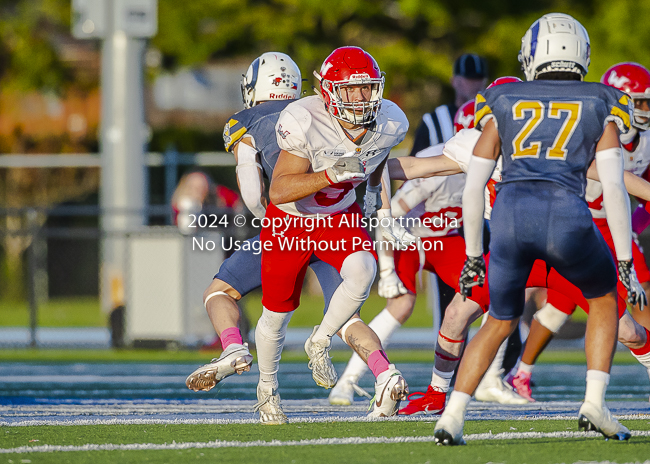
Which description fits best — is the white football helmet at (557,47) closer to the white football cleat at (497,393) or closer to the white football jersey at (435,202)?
the white football jersey at (435,202)

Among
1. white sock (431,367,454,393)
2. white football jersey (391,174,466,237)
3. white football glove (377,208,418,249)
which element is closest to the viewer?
white football glove (377,208,418,249)

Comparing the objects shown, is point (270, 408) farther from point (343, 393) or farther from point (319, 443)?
point (343, 393)

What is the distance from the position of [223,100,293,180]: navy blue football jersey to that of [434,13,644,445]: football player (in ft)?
4.38

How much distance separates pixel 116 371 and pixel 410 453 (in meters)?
4.54

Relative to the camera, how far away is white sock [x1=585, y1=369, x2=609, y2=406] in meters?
3.81

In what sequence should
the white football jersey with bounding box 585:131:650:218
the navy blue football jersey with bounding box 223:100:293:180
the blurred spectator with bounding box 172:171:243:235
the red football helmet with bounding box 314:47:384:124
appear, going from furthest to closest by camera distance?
the blurred spectator with bounding box 172:171:243:235 → the white football jersey with bounding box 585:131:650:218 → the navy blue football jersey with bounding box 223:100:293:180 → the red football helmet with bounding box 314:47:384:124

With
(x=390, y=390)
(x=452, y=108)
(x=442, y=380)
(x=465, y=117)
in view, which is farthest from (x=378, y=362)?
(x=452, y=108)

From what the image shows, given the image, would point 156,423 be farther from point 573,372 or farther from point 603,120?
point 573,372

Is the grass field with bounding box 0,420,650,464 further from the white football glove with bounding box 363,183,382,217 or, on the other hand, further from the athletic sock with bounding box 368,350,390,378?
the white football glove with bounding box 363,183,382,217

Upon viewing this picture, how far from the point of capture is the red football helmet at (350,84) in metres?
4.43

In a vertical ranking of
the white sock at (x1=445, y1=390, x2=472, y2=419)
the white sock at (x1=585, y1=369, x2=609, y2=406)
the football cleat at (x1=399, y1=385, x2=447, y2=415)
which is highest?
the white sock at (x1=585, y1=369, x2=609, y2=406)

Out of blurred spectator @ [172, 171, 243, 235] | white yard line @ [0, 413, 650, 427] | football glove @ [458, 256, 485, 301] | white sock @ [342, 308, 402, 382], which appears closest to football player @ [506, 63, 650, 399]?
white yard line @ [0, 413, 650, 427]

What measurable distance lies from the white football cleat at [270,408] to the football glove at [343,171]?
1.11 meters

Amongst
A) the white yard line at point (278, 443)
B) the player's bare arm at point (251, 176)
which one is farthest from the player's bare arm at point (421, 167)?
the white yard line at point (278, 443)
